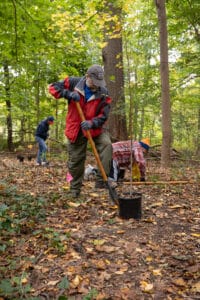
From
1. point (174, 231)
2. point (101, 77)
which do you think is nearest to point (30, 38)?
point (101, 77)

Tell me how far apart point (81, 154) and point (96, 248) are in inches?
80.1

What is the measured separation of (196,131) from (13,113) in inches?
381

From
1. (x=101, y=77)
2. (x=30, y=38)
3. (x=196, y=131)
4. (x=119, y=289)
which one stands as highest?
(x=30, y=38)

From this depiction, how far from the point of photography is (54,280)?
8.59ft

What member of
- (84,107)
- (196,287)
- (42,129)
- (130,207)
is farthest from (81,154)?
(42,129)

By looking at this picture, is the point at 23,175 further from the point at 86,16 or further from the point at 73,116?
the point at 86,16

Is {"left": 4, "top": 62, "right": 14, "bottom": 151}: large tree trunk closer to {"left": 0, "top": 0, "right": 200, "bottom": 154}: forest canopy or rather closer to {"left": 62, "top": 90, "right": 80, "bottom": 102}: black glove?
{"left": 0, "top": 0, "right": 200, "bottom": 154}: forest canopy

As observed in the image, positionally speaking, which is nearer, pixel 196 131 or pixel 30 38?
pixel 30 38

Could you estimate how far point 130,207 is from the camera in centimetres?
402

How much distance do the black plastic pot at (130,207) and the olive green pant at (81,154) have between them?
40.0 inches

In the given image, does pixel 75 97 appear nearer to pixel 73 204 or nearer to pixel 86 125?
pixel 86 125

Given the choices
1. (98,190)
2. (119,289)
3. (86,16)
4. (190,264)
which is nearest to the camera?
(119,289)

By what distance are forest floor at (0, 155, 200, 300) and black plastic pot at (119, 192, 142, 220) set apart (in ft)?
0.23

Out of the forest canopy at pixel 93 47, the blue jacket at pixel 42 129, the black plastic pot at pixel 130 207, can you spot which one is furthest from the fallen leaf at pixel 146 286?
the blue jacket at pixel 42 129
